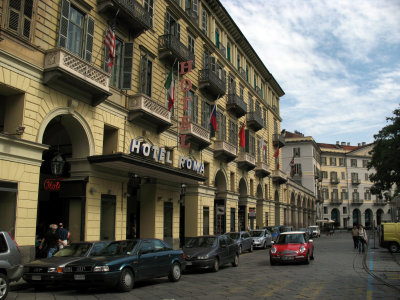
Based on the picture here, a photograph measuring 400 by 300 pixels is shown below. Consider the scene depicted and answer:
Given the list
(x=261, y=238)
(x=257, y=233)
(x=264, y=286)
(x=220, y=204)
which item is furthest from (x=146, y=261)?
(x=257, y=233)

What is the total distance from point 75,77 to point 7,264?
9.19m

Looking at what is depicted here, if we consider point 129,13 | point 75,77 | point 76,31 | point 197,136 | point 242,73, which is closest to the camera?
point 75,77

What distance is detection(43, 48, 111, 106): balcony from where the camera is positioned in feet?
52.9

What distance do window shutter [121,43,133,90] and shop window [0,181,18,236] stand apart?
8132mm

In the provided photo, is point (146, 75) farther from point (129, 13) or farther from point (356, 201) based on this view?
point (356, 201)

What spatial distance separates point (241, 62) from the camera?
42.4 m

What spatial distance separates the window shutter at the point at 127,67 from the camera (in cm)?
2070

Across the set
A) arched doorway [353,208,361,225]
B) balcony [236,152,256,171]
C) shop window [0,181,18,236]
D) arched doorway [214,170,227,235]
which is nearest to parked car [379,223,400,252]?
arched doorway [214,170,227,235]

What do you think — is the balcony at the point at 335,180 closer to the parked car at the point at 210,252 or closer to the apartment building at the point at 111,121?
the apartment building at the point at 111,121

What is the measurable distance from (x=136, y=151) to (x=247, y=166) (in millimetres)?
→ 19845

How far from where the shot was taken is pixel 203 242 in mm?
17719

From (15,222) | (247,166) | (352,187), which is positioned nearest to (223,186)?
(247,166)

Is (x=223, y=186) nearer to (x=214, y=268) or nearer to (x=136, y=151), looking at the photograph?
(x=136, y=151)

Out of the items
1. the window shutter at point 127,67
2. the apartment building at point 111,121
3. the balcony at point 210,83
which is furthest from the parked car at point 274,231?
the window shutter at point 127,67
